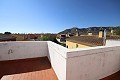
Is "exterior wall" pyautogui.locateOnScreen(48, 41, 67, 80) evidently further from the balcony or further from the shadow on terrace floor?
the shadow on terrace floor

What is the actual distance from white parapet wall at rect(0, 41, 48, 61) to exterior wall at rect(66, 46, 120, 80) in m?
4.05

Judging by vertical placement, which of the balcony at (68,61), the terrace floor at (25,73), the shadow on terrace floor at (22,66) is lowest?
the terrace floor at (25,73)

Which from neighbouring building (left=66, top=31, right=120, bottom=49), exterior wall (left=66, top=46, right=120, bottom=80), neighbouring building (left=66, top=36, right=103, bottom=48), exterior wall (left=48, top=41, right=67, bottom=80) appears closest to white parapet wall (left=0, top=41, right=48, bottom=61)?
exterior wall (left=48, top=41, right=67, bottom=80)

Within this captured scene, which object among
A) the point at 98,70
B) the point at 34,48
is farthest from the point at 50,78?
the point at 34,48

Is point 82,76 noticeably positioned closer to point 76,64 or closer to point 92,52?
point 76,64

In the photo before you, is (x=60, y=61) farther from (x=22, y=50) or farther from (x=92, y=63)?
(x=22, y=50)

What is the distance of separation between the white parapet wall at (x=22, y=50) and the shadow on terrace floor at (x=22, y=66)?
0.35 meters

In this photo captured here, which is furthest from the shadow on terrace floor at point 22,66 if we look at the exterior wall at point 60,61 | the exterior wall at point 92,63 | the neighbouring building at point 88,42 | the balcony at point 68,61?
the neighbouring building at point 88,42

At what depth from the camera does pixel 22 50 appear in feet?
20.4

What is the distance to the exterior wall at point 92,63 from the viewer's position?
9.12 feet

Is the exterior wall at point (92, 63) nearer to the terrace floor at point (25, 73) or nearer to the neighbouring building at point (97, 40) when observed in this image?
the terrace floor at point (25, 73)

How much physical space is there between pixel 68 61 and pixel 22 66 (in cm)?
367

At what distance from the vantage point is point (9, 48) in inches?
233

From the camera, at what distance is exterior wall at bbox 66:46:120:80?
278 centimetres
